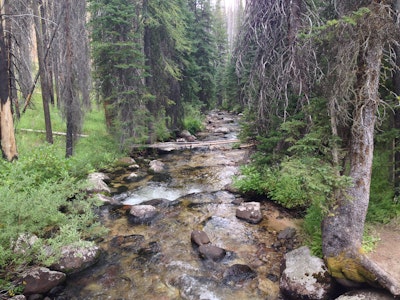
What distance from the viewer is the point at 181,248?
5.86m

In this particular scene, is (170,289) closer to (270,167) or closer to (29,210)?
(29,210)

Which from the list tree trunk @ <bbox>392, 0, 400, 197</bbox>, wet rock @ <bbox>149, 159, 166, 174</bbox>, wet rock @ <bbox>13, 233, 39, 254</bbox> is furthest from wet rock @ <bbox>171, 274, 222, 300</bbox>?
wet rock @ <bbox>149, 159, 166, 174</bbox>

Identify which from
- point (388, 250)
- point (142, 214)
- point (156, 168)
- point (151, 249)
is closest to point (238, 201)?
point (142, 214)

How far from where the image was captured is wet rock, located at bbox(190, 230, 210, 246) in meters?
5.92

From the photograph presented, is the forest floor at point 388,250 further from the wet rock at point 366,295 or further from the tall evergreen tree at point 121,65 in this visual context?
the tall evergreen tree at point 121,65

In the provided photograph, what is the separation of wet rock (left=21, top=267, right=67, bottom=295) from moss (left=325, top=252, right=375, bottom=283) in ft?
14.2

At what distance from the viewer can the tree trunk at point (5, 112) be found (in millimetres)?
7121

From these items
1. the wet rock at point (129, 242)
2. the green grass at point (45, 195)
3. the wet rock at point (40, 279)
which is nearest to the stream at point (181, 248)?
the wet rock at point (129, 242)

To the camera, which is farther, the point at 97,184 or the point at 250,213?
the point at 97,184

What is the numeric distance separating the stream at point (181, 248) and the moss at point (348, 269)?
3.09 ft

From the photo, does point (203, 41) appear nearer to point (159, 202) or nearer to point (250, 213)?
point (159, 202)

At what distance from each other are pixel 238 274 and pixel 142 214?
10.6 feet

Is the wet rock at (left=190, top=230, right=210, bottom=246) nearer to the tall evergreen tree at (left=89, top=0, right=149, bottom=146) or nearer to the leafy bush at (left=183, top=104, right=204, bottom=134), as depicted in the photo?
the tall evergreen tree at (left=89, top=0, right=149, bottom=146)

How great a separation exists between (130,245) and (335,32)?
18.3 ft
